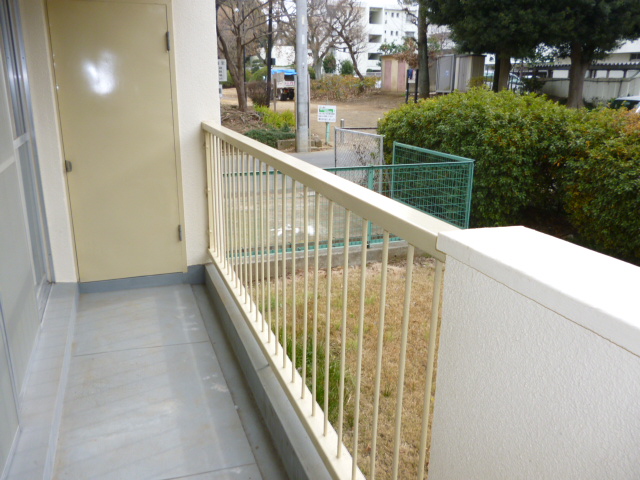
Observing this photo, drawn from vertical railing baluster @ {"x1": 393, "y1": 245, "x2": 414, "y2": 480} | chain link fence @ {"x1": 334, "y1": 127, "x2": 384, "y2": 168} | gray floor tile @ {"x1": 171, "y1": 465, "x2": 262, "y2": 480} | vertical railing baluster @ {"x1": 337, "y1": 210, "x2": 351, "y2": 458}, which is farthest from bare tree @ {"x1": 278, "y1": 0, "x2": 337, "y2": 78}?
vertical railing baluster @ {"x1": 393, "y1": 245, "x2": 414, "y2": 480}

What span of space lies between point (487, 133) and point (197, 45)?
3.74m

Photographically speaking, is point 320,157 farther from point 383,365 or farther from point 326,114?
point 383,365

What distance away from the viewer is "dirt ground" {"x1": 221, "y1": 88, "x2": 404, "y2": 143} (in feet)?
64.3

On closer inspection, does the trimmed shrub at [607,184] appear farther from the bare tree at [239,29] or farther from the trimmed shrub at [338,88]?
the trimmed shrub at [338,88]

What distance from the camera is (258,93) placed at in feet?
72.3

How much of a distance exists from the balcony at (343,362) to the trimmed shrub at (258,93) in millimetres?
17219

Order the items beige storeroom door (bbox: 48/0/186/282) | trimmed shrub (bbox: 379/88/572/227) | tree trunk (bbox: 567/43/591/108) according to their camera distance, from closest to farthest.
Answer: beige storeroom door (bbox: 48/0/186/282), trimmed shrub (bbox: 379/88/572/227), tree trunk (bbox: 567/43/591/108)

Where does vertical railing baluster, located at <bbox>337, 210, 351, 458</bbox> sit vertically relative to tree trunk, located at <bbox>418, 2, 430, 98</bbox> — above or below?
below

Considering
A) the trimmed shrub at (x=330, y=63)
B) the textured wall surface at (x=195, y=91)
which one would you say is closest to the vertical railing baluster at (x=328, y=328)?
the textured wall surface at (x=195, y=91)

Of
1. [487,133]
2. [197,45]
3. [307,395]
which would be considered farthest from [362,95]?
[307,395]

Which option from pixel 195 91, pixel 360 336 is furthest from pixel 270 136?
pixel 360 336

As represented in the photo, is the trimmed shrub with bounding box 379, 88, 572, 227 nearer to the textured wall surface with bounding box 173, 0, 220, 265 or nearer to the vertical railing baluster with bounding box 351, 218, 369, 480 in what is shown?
the textured wall surface with bounding box 173, 0, 220, 265

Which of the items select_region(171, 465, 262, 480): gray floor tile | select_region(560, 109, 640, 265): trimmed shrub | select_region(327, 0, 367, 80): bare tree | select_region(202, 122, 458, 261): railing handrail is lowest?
select_region(171, 465, 262, 480): gray floor tile

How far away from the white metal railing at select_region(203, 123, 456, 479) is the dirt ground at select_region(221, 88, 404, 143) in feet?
44.0
